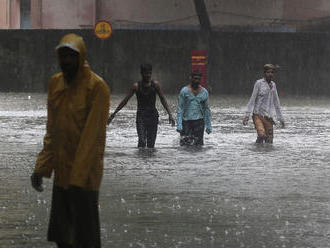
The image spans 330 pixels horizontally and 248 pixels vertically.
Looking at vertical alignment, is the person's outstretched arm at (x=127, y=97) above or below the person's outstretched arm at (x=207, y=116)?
above

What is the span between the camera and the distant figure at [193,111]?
17.0 m

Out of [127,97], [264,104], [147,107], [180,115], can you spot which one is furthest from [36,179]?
[264,104]

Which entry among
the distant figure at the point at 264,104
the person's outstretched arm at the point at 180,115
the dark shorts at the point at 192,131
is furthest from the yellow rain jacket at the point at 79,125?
the distant figure at the point at 264,104

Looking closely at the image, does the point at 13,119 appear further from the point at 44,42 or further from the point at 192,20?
the point at 192,20

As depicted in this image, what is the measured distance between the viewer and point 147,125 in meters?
16.4

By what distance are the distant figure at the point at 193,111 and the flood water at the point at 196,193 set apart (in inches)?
16.1

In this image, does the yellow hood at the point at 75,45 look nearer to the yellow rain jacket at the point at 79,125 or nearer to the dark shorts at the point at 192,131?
the yellow rain jacket at the point at 79,125

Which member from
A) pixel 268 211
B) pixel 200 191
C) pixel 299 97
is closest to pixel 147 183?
pixel 200 191

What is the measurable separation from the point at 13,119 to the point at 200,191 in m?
13.1

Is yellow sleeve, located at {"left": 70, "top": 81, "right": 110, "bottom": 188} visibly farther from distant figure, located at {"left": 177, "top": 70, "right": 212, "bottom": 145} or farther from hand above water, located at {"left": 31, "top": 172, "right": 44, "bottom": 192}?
distant figure, located at {"left": 177, "top": 70, "right": 212, "bottom": 145}

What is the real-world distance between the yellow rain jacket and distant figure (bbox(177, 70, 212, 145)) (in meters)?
10.7

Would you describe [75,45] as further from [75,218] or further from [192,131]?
[192,131]

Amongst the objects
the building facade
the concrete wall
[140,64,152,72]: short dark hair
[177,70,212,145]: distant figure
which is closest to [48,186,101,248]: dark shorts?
[140,64,152,72]: short dark hair

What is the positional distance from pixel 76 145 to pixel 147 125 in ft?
33.6
